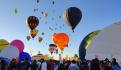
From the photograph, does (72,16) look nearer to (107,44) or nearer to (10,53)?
(10,53)

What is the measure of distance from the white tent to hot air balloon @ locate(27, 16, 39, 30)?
6.09 meters

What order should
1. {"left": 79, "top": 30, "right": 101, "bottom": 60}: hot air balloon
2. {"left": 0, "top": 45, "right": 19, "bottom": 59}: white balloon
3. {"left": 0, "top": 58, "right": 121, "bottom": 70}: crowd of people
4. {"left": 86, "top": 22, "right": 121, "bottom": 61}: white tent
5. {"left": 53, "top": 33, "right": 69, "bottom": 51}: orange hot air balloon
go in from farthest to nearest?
1. {"left": 79, "top": 30, "right": 101, "bottom": 60}: hot air balloon
2. {"left": 53, "top": 33, "right": 69, "bottom": 51}: orange hot air balloon
3. {"left": 86, "top": 22, "right": 121, "bottom": 61}: white tent
4. {"left": 0, "top": 45, "right": 19, "bottom": 59}: white balloon
5. {"left": 0, "top": 58, "right": 121, "bottom": 70}: crowd of people

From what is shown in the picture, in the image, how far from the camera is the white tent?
37.7 metres

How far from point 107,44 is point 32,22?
320 inches

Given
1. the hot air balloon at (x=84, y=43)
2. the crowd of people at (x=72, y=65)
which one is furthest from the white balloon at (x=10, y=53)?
the hot air balloon at (x=84, y=43)

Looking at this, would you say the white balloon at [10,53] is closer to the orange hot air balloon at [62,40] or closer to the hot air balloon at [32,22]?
the hot air balloon at [32,22]

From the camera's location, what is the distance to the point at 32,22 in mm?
38000

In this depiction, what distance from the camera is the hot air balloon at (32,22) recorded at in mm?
37812

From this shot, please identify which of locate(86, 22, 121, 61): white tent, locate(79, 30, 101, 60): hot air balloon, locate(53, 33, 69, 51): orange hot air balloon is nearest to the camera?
locate(86, 22, 121, 61): white tent

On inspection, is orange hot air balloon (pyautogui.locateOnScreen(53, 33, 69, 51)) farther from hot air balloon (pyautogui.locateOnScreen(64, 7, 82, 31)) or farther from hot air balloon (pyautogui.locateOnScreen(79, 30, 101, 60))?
hot air balloon (pyautogui.locateOnScreen(64, 7, 82, 31))

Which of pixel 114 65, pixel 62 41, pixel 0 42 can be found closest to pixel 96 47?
pixel 62 41

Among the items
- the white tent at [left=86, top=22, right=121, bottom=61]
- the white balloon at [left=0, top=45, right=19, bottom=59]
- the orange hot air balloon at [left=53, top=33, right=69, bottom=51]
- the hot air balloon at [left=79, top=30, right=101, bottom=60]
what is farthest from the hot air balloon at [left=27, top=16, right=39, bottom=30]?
the hot air balloon at [left=79, top=30, right=101, bottom=60]

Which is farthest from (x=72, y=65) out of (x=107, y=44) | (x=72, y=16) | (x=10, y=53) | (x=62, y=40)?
(x=107, y=44)

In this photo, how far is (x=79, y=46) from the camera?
45.1 meters
